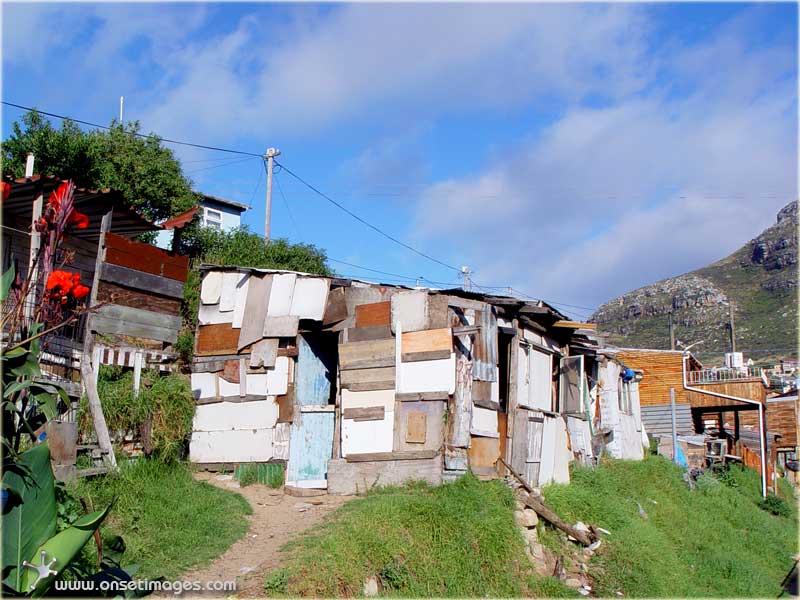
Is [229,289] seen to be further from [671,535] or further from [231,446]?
[671,535]

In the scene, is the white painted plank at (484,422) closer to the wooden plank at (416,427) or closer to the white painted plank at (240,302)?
the wooden plank at (416,427)

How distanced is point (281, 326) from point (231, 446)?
7.64ft

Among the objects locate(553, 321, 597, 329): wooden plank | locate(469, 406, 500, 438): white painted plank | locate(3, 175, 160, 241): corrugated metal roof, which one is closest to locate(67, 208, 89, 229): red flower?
locate(3, 175, 160, 241): corrugated metal roof

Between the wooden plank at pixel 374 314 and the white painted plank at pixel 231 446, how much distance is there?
253 cm

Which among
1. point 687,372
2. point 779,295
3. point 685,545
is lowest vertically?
point 685,545

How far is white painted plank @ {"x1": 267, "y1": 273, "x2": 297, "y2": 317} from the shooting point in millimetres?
13312

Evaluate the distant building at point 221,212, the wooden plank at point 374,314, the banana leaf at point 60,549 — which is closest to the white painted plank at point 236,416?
the wooden plank at point 374,314

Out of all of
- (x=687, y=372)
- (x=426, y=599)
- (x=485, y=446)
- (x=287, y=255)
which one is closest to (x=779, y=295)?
(x=687, y=372)

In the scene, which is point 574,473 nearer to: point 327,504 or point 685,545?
point 685,545

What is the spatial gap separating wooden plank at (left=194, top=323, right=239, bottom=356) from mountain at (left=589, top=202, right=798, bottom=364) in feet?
118

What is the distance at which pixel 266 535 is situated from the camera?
9953 millimetres

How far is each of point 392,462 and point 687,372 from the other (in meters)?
20.6

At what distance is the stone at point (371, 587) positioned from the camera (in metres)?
8.44

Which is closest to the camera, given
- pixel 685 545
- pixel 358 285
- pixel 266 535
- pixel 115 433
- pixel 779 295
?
pixel 266 535
